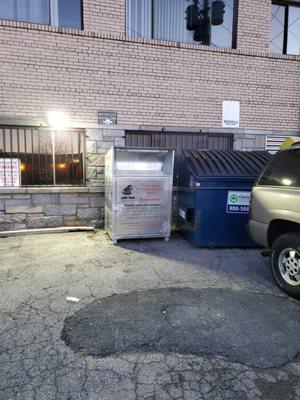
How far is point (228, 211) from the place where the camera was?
6.33m

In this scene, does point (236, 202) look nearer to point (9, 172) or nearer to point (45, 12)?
point (9, 172)

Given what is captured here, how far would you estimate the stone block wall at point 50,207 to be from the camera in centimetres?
729

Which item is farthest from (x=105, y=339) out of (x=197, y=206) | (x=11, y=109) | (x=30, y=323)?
(x=11, y=109)

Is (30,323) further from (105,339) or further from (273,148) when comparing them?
(273,148)

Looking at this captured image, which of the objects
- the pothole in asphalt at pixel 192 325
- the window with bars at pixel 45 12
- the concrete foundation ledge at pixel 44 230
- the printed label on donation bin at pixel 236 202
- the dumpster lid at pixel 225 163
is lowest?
the concrete foundation ledge at pixel 44 230

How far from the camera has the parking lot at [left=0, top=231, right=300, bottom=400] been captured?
8.76ft

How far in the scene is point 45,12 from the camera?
7309mm

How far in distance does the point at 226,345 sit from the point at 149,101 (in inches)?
241

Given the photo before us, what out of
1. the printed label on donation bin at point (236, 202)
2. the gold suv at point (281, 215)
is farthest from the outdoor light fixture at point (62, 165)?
the gold suv at point (281, 215)

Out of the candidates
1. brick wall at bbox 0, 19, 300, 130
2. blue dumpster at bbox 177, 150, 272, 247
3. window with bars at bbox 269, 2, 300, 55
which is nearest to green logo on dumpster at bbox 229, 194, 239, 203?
blue dumpster at bbox 177, 150, 272, 247

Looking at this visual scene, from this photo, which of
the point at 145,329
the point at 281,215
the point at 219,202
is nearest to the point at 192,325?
the point at 145,329

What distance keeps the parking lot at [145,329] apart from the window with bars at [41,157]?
224 centimetres

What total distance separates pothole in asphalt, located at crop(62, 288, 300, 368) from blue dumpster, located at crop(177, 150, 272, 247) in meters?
2.00

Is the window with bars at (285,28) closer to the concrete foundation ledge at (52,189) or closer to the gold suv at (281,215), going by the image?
the gold suv at (281,215)
